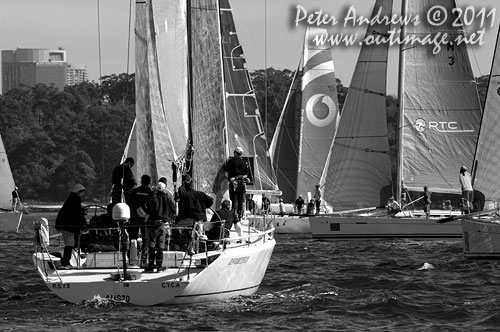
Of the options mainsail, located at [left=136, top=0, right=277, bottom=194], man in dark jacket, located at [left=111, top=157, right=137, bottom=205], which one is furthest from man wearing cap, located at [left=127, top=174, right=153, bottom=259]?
mainsail, located at [left=136, top=0, right=277, bottom=194]

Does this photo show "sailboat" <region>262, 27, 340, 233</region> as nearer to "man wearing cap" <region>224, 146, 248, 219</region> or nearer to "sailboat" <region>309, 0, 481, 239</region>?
"sailboat" <region>309, 0, 481, 239</region>

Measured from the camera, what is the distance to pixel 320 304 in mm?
24141

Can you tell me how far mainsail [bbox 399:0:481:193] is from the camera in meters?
45.0

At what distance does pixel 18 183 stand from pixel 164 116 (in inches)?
3225

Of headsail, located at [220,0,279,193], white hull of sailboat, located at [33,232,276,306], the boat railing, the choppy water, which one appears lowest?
the choppy water

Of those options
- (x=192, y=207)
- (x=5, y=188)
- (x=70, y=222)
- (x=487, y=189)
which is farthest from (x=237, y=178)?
(x=5, y=188)

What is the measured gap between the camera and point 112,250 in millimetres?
24203

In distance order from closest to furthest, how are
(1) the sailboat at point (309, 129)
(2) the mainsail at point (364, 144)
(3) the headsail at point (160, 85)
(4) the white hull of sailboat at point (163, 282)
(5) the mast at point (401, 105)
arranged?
(4) the white hull of sailboat at point (163, 282) < (3) the headsail at point (160, 85) < (2) the mainsail at point (364, 144) < (5) the mast at point (401, 105) < (1) the sailboat at point (309, 129)

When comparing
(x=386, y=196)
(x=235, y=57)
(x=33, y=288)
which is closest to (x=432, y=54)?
(x=386, y=196)

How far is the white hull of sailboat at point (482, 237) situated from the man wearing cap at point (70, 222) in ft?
35.9

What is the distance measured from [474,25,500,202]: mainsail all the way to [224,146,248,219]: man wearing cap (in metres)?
6.86

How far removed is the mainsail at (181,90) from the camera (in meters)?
29.1

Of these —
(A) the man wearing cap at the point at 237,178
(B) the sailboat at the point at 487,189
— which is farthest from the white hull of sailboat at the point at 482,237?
(A) the man wearing cap at the point at 237,178

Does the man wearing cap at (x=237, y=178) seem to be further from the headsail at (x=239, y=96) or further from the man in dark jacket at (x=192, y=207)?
the headsail at (x=239, y=96)
